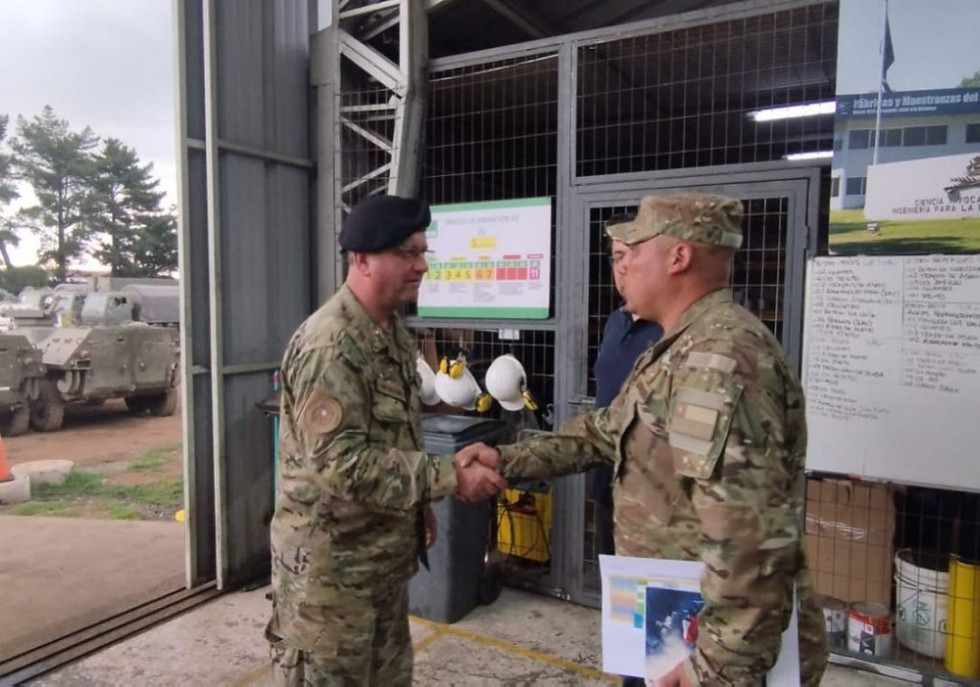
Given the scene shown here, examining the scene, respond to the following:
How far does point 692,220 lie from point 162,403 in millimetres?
11233

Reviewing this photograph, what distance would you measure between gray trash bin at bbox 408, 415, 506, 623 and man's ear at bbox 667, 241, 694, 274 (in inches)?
80.9

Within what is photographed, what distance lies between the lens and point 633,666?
137cm

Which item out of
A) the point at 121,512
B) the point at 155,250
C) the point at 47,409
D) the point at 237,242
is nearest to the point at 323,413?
the point at 237,242

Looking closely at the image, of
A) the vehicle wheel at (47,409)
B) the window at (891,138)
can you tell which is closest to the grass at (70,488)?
the vehicle wheel at (47,409)

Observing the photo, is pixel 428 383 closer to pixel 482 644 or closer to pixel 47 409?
pixel 482 644

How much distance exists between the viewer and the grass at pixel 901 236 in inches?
108

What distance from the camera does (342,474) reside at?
1.69m

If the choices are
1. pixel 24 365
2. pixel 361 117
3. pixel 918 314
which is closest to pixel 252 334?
pixel 361 117

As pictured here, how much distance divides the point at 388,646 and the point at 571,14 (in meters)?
4.13

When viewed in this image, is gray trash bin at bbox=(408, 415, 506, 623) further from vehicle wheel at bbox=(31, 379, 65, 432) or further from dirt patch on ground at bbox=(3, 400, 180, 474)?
vehicle wheel at bbox=(31, 379, 65, 432)

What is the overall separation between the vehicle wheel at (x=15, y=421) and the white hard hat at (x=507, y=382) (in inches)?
327

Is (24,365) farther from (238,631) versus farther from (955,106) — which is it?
(955,106)

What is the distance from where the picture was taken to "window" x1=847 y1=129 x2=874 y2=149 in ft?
9.51

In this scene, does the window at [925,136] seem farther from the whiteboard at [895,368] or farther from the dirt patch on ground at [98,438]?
the dirt patch on ground at [98,438]
